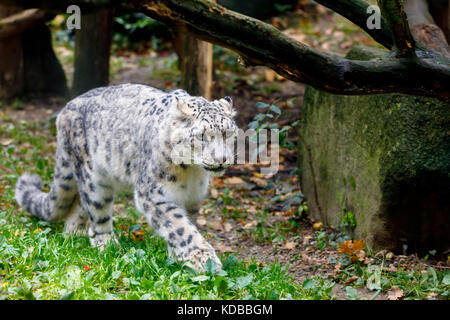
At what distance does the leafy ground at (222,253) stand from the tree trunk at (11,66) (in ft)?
1.01

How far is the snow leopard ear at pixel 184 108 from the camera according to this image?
5086 mm

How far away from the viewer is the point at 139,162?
5676mm

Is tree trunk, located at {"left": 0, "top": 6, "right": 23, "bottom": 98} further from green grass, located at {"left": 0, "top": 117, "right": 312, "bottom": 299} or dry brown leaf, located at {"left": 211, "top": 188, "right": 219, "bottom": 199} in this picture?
green grass, located at {"left": 0, "top": 117, "right": 312, "bottom": 299}

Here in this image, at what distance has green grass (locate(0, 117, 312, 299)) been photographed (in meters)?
4.38

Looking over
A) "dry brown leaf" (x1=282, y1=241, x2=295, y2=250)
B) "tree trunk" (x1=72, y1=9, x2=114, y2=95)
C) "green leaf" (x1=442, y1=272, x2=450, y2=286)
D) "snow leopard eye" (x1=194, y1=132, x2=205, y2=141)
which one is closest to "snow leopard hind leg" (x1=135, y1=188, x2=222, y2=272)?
"snow leopard eye" (x1=194, y1=132, x2=205, y2=141)

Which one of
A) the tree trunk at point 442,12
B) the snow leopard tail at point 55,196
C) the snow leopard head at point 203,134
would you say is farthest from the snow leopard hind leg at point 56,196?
the tree trunk at point 442,12

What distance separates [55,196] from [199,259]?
2.42m

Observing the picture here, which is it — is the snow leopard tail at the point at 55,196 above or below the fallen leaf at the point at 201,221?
above

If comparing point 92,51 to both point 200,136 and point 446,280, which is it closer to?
point 200,136

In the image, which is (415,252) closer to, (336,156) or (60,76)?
(336,156)

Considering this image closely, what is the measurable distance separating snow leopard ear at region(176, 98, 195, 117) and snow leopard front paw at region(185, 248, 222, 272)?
3.85 ft

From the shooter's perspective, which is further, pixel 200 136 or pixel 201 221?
pixel 201 221

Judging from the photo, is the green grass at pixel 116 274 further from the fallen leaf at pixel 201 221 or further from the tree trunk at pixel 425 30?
the tree trunk at pixel 425 30

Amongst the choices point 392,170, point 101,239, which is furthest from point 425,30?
point 101,239
